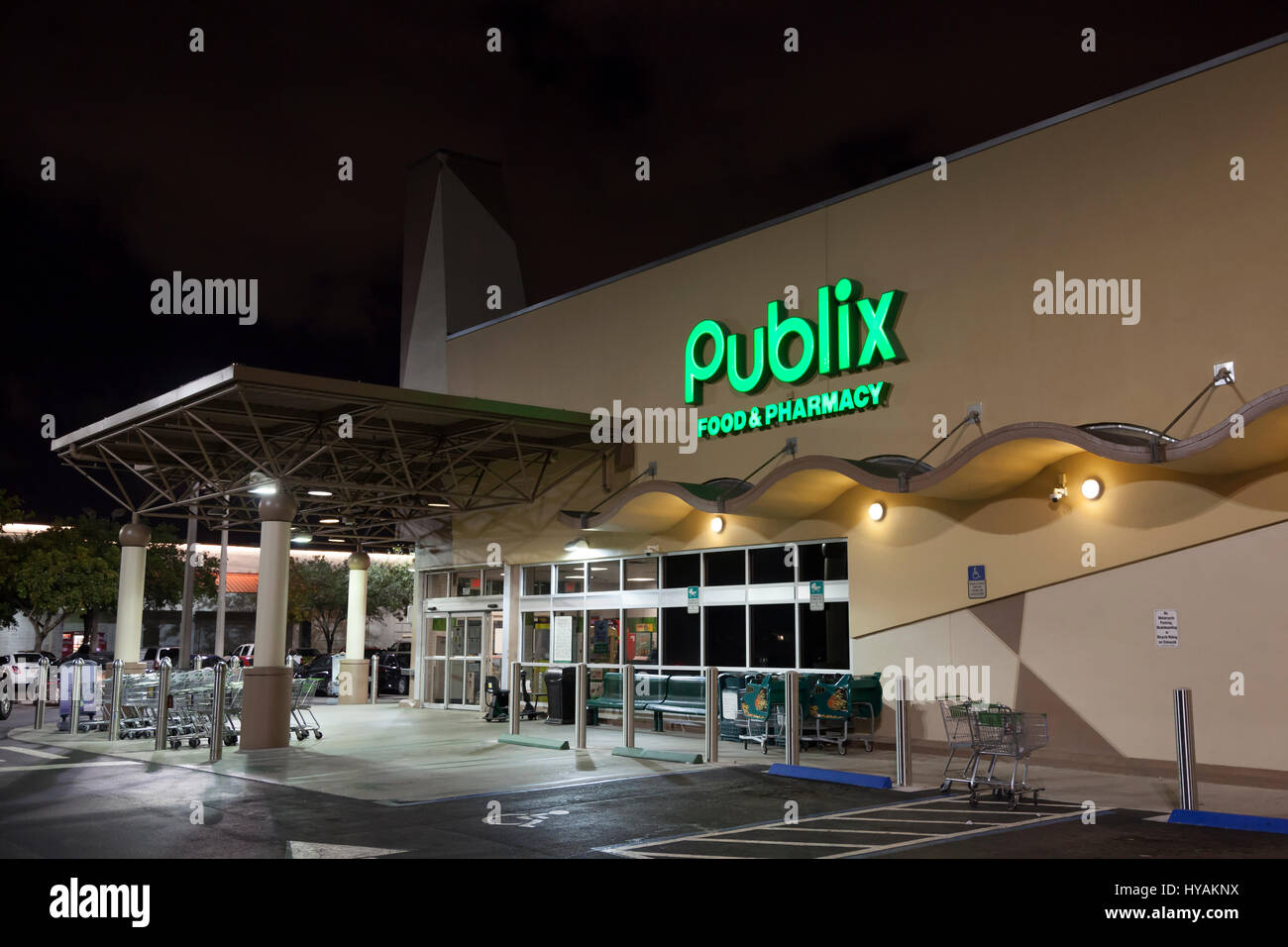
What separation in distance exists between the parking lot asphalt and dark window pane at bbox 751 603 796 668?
17.1 feet

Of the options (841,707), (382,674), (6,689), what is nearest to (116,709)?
(6,689)

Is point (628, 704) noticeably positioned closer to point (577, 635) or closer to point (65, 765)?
Answer: point (577, 635)

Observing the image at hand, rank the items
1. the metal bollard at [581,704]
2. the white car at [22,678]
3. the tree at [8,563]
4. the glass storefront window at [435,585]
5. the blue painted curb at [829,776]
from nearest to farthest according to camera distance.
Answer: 1. the blue painted curb at [829,776]
2. the metal bollard at [581,704]
3. the glass storefront window at [435,585]
4. the white car at [22,678]
5. the tree at [8,563]

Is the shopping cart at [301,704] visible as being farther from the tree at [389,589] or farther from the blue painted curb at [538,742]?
the tree at [389,589]

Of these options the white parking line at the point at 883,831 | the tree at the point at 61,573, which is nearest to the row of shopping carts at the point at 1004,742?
the white parking line at the point at 883,831

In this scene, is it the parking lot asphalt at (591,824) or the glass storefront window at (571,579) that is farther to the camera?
the glass storefront window at (571,579)

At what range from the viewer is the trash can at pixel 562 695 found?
68.7 ft

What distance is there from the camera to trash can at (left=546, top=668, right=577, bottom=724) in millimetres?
20938

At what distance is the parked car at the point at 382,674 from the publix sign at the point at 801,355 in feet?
72.7

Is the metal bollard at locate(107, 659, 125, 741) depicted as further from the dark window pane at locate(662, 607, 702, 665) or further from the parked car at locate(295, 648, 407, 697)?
the parked car at locate(295, 648, 407, 697)

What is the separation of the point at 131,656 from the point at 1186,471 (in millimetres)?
21076
